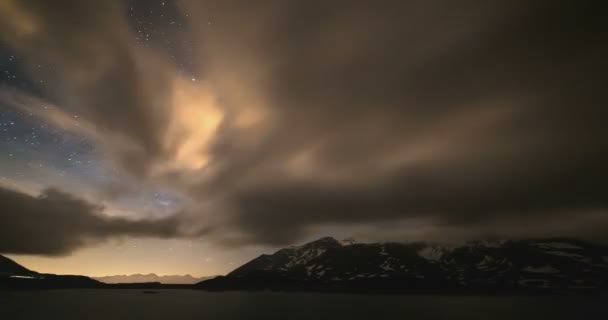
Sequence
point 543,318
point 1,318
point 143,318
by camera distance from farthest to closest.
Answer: point 543,318, point 143,318, point 1,318

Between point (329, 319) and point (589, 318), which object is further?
point (589, 318)

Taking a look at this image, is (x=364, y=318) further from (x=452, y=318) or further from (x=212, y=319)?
(x=212, y=319)

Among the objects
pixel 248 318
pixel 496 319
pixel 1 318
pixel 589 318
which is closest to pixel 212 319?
pixel 248 318

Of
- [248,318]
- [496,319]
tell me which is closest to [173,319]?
[248,318]

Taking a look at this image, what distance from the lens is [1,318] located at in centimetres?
11331

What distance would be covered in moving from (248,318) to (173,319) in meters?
28.8

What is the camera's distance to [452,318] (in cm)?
14862

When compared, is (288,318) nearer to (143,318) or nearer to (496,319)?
(143,318)

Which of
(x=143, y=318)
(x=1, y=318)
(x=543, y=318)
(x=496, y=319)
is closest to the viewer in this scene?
(x=1, y=318)

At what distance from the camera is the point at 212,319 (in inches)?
5037

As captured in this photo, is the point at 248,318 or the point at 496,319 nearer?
the point at 248,318

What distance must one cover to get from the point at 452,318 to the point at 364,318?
48.0m

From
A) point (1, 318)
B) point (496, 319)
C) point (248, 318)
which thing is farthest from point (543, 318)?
point (1, 318)

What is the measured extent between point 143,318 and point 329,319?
238 ft
